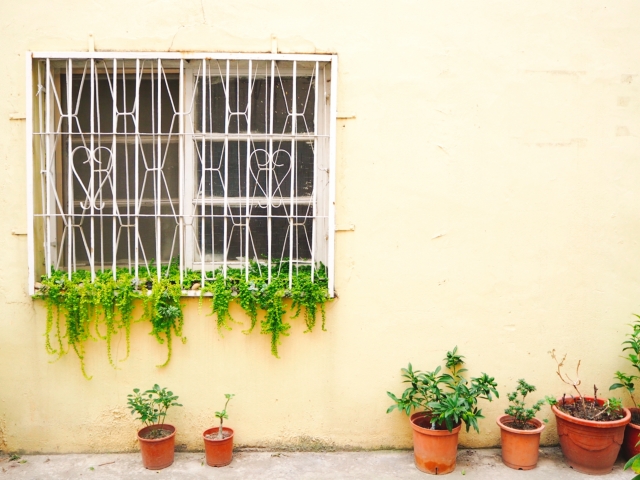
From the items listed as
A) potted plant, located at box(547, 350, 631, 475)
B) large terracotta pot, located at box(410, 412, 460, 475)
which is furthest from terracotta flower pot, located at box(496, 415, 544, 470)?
large terracotta pot, located at box(410, 412, 460, 475)

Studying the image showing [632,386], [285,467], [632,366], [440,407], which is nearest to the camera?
[440,407]

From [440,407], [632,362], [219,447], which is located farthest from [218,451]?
[632,362]

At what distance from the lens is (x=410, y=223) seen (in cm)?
374

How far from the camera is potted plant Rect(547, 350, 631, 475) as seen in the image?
3.47 metres

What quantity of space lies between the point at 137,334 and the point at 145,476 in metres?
0.86

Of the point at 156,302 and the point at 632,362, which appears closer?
the point at 156,302

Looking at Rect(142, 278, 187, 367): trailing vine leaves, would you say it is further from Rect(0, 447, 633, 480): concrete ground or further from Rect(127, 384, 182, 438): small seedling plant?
Rect(0, 447, 633, 480): concrete ground

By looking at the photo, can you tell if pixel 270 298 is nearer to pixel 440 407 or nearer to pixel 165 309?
pixel 165 309

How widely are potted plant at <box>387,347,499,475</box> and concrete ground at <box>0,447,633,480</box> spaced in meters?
0.12

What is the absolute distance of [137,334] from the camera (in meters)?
3.73

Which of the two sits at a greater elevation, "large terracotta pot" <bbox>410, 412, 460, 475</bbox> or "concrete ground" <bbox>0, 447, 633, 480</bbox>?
"large terracotta pot" <bbox>410, 412, 460, 475</bbox>

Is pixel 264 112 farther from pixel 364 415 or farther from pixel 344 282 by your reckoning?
pixel 364 415

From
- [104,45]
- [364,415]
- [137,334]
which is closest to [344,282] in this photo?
[364,415]

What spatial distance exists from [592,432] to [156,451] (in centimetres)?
263
